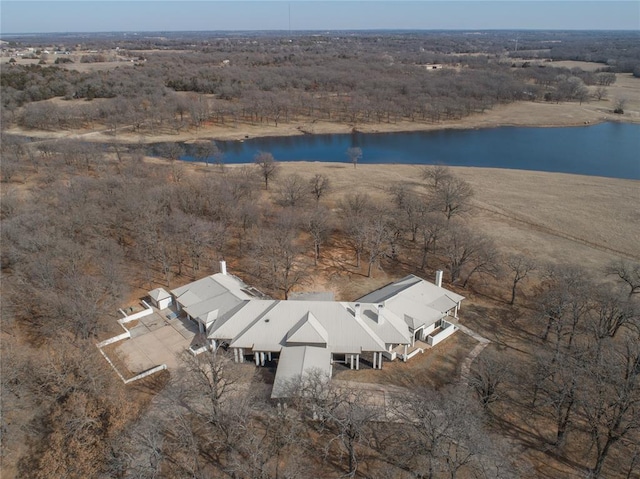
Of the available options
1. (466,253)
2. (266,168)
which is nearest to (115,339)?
(466,253)

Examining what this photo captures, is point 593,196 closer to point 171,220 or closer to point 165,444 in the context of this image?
point 171,220

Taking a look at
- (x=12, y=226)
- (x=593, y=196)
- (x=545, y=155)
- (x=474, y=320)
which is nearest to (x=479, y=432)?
(x=474, y=320)

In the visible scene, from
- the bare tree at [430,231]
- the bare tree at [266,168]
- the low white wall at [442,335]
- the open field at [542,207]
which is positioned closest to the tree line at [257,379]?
the bare tree at [430,231]

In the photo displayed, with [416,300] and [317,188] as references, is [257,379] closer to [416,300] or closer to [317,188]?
[416,300]

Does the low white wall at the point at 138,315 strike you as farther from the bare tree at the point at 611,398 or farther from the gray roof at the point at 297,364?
the bare tree at the point at 611,398

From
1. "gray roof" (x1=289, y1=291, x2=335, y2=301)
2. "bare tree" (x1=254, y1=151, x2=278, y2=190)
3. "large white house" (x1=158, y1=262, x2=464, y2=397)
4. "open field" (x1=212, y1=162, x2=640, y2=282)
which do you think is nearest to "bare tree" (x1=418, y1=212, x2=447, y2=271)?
"open field" (x1=212, y1=162, x2=640, y2=282)
